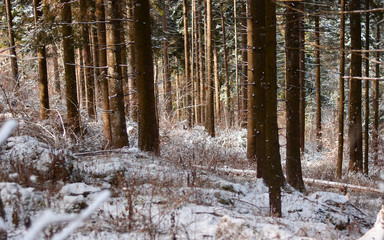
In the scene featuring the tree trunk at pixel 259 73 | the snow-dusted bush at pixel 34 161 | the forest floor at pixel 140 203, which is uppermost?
the tree trunk at pixel 259 73

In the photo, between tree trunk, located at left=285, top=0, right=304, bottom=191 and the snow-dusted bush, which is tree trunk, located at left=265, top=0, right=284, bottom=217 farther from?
the snow-dusted bush

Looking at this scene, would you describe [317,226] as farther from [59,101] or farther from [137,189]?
[59,101]

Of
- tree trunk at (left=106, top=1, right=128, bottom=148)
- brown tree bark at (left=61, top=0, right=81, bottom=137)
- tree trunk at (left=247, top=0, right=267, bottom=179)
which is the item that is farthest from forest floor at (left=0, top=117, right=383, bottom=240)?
brown tree bark at (left=61, top=0, right=81, bottom=137)

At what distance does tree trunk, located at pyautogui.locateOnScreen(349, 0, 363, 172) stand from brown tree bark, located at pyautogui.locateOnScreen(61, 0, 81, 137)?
9.74 meters

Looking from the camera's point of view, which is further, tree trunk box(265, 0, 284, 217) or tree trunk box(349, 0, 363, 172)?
tree trunk box(349, 0, 363, 172)

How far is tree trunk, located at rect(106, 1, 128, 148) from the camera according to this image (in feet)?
28.4

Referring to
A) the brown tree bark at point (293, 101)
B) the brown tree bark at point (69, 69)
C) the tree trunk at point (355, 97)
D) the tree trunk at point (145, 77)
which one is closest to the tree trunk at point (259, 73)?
the brown tree bark at point (293, 101)

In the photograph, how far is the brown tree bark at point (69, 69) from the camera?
10.1 m

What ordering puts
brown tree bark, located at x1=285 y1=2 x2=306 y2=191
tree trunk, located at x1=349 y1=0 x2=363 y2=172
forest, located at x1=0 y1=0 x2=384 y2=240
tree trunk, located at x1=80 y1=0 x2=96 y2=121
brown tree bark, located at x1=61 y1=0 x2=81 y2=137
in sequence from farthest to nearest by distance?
1. tree trunk, located at x1=349 y1=0 x2=363 y2=172
2. tree trunk, located at x1=80 y1=0 x2=96 y2=121
3. brown tree bark, located at x1=61 y1=0 x2=81 y2=137
4. brown tree bark, located at x1=285 y1=2 x2=306 y2=191
5. forest, located at x1=0 y1=0 x2=384 y2=240

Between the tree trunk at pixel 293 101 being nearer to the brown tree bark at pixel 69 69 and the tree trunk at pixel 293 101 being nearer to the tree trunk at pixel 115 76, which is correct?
the tree trunk at pixel 115 76

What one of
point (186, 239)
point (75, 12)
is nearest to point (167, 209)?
point (186, 239)

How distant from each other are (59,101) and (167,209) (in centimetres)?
1339

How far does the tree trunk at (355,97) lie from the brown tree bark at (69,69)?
384 inches

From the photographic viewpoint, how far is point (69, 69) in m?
10.5
